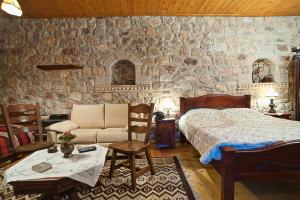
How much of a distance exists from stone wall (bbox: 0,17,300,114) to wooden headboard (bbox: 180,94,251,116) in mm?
214

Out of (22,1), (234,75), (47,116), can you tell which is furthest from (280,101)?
(22,1)

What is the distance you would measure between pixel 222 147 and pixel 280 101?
3.54m

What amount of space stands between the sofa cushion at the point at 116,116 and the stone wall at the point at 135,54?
35cm

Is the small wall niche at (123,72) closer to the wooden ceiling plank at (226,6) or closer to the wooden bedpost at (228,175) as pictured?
the wooden ceiling plank at (226,6)

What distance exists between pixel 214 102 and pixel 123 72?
7.05 feet

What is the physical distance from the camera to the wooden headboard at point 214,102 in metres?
4.36

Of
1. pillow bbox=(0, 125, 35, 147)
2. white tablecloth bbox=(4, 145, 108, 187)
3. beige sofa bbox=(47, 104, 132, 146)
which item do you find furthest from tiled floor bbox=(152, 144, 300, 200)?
pillow bbox=(0, 125, 35, 147)

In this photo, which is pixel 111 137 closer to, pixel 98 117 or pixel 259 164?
pixel 98 117

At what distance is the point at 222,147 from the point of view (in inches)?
78.2

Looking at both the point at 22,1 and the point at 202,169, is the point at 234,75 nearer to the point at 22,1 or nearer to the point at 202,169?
the point at 202,169

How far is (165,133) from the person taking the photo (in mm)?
3971

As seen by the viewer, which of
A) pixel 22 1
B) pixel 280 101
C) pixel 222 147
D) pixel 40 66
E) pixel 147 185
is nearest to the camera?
pixel 222 147

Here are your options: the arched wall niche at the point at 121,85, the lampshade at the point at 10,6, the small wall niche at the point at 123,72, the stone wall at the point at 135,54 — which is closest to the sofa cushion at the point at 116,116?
the stone wall at the point at 135,54

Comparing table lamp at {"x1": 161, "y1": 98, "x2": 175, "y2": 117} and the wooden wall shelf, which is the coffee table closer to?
table lamp at {"x1": 161, "y1": 98, "x2": 175, "y2": 117}
